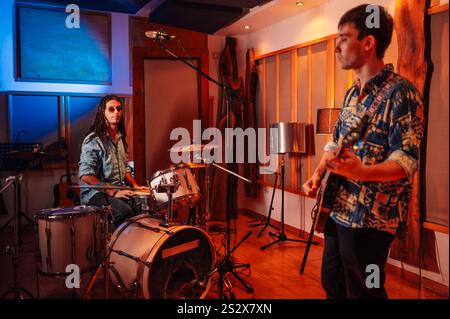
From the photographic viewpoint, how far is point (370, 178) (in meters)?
1.36

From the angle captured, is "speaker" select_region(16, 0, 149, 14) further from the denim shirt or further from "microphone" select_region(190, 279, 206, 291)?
"microphone" select_region(190, 279, 206, 291)

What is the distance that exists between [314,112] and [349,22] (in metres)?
2.78

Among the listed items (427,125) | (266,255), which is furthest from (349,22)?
(266,255)

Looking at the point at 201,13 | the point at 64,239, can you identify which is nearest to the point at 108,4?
the point at 201,13

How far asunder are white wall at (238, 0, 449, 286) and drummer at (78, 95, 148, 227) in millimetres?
2100

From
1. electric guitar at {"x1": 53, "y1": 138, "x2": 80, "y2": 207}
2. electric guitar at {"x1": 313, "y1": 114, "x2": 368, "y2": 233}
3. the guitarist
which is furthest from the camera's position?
electric guitar at {"x1": 53, "y1": 138, "x2": 80, "y2": 207}

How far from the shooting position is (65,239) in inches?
96.0

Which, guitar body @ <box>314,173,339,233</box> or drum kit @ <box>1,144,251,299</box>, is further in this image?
drum kit @ <box>1,144,251,299</box>

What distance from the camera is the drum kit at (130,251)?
2.42m

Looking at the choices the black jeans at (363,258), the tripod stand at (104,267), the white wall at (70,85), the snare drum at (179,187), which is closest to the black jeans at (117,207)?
the snare drum at (179,187)

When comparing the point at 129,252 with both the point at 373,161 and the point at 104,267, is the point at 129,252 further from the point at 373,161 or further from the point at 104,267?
the point at 373,161

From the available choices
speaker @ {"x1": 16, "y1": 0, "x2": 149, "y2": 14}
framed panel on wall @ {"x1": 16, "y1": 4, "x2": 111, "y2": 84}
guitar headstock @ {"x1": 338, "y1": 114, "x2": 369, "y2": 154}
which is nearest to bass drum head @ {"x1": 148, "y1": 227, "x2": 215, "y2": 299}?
guitar headstock @ {"x1": 338, "y1": 114, "x2": 369, "y2": 154}

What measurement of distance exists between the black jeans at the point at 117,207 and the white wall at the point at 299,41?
84.3 inches

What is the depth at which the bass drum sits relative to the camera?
7.89ft
